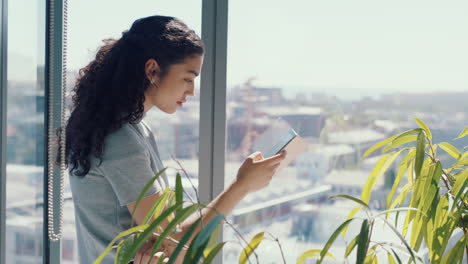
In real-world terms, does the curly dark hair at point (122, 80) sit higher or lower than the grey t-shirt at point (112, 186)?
higher

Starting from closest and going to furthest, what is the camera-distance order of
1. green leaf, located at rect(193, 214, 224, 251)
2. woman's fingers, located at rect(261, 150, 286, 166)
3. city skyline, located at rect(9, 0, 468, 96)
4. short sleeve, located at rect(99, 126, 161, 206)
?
green leaf, located at rect(193, 214, 224, 251)
short sleeve, located at rect(99, 126, 161, 206)
woman's fingers, located at rect(261, 150, 286, 166)
city skyline, located at rect(9, 0, 468, 96)

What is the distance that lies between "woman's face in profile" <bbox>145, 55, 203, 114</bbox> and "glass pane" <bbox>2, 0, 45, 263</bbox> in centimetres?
84

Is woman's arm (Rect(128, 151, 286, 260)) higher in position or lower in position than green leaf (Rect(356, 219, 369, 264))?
lower

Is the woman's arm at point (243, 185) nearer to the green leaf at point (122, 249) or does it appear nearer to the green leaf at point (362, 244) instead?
the green leaf at point (122, 249)

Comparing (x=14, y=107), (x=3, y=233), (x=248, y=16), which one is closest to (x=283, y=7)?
(x=248, y=16)

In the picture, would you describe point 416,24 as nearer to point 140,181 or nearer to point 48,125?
point 140,181

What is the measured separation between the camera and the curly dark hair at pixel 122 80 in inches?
57.2

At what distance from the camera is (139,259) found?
1312 mm

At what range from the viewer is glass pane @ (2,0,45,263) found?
223 centimetres

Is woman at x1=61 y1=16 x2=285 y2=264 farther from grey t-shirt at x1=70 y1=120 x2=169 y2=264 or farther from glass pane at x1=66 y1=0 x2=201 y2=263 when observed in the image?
glass pane at x1=66 y1=0 x2=201 y2=263

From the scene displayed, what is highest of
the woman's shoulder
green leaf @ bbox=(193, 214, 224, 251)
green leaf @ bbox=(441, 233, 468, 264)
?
the woman's shoulder

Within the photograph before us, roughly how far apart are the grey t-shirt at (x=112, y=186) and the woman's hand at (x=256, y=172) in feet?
0.62

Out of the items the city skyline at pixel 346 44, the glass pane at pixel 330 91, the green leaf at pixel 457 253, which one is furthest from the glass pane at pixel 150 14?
the green leaf at pixel 457 253

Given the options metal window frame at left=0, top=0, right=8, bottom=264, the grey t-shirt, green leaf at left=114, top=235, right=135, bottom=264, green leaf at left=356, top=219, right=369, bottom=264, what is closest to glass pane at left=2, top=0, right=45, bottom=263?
metal window frame at left=0, top=0, right=8, bottom=264
